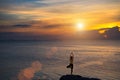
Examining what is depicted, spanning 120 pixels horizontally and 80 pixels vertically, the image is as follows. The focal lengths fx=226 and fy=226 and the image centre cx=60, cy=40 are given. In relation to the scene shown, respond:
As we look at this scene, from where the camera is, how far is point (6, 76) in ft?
274

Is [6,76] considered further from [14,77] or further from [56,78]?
[56,78]

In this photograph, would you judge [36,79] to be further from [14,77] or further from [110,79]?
[110,79]

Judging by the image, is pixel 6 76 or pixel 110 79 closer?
pixel 110 79

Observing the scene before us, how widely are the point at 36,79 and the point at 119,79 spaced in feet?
93.9

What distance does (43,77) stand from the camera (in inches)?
3187

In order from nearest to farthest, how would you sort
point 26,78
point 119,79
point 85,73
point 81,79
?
point 81,79 < point 119,79 < point 26,78 < point 85,73

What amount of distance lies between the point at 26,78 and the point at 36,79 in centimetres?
608

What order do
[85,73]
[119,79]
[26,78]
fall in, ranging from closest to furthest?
[119,79], [26,78], [85,73]

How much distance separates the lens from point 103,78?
260 feet

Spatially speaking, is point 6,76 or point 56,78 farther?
point 6,76

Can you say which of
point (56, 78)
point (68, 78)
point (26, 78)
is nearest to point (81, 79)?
point (68, 78)

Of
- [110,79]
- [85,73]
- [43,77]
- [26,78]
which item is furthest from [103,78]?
[26,78]

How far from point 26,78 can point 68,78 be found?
36.4m

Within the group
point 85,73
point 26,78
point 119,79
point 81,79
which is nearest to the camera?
point 81,79
